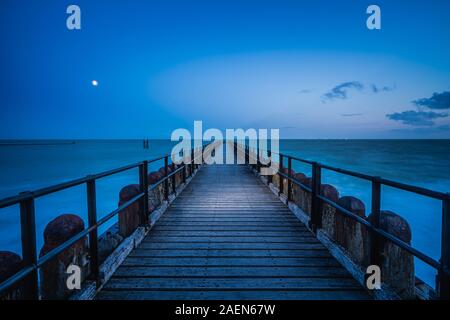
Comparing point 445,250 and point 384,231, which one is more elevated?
point 445,250

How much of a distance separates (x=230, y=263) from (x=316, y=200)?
185cm

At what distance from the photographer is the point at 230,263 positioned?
351 centimetres

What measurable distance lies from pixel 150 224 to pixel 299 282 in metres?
2.78

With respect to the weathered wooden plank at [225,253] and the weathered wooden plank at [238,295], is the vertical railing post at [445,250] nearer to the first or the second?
the weathered wooden plank at [238,295]

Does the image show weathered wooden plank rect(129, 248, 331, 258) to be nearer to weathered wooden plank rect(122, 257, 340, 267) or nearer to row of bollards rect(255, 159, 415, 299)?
weathered wooden plank rect(122, 257, 340, 267)

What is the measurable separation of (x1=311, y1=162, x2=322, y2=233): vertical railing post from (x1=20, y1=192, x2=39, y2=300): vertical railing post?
3719 mm

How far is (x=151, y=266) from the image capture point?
3.42 meters

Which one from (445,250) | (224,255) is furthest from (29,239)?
(445,250)

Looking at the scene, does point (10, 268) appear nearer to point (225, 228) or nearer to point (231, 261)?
point (231, 261)

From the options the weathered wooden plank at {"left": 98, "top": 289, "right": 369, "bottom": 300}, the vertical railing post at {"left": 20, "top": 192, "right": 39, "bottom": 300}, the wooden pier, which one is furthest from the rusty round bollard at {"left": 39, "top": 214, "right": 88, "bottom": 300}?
the vertical railing post at {"left": 20, "top": 192, "right": 39, "bottom": 300}

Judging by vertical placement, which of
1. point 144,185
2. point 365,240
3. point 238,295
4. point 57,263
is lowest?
point 238,295
